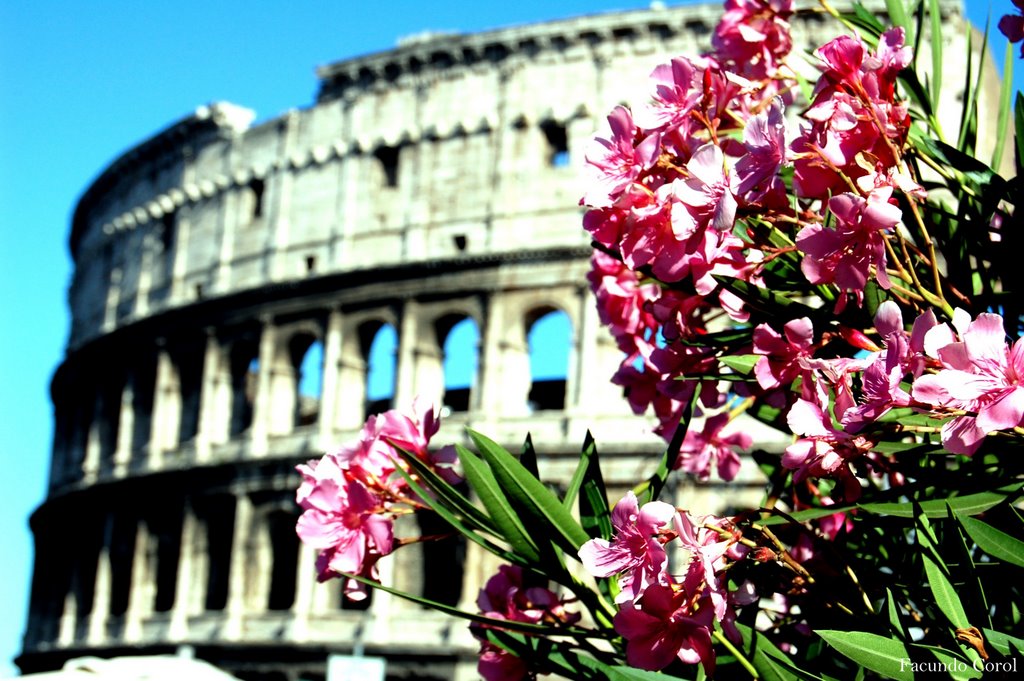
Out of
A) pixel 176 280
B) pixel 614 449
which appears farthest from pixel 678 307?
pixel 176 280

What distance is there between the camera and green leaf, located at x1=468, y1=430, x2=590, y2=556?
3.08 m

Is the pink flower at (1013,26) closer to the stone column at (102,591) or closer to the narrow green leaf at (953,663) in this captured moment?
the narrow green leaf at (953,663)

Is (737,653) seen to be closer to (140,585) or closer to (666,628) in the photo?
(666,628)

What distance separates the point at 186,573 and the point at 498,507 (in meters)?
23.3

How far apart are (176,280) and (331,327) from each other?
503cm

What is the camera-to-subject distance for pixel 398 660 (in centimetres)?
2161

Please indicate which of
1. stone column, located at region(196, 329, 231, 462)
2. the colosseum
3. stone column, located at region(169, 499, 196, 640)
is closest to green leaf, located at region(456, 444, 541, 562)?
the colosseum

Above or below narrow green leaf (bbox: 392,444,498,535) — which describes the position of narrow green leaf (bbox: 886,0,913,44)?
above

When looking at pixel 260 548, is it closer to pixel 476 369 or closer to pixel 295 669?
pixel 295 669

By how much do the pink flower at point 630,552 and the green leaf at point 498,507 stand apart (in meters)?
0.30

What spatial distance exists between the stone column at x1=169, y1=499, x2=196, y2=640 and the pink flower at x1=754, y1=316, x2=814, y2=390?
23206 mm

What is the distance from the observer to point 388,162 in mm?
25188

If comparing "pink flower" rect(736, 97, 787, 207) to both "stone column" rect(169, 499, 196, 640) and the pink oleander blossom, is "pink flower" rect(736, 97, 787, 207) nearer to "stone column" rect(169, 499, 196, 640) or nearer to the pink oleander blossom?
the pink oleander blossom

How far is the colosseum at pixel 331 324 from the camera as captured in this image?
2222 cm
